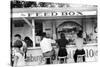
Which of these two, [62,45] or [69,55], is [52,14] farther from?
[69,55]

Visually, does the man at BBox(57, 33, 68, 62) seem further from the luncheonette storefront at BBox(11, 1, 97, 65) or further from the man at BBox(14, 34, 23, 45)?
the man at BBox(14, 34, 23, 45)

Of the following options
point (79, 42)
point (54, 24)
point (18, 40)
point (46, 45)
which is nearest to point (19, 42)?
point (18, 40)

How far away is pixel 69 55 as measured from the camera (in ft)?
15.5

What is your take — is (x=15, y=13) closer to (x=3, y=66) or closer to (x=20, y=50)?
(x=20, y=50)

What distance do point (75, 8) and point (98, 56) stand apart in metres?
1.25

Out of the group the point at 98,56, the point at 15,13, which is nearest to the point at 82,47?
the point at 98,56

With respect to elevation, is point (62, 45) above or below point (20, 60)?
above

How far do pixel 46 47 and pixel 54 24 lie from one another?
53cm

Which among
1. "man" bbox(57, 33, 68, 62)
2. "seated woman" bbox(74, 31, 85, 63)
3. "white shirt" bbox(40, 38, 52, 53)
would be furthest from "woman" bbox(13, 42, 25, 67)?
"seated woman" bbox(74, 31, 85, 63)

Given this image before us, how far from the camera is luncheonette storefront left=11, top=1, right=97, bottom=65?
4.43 metres

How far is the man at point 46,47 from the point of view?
4559 mm

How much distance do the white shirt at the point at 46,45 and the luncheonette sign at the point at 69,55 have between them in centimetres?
11

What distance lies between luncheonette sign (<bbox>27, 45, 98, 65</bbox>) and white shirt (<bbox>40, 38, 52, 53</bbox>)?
4.3 inches

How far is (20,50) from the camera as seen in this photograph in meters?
4.49
